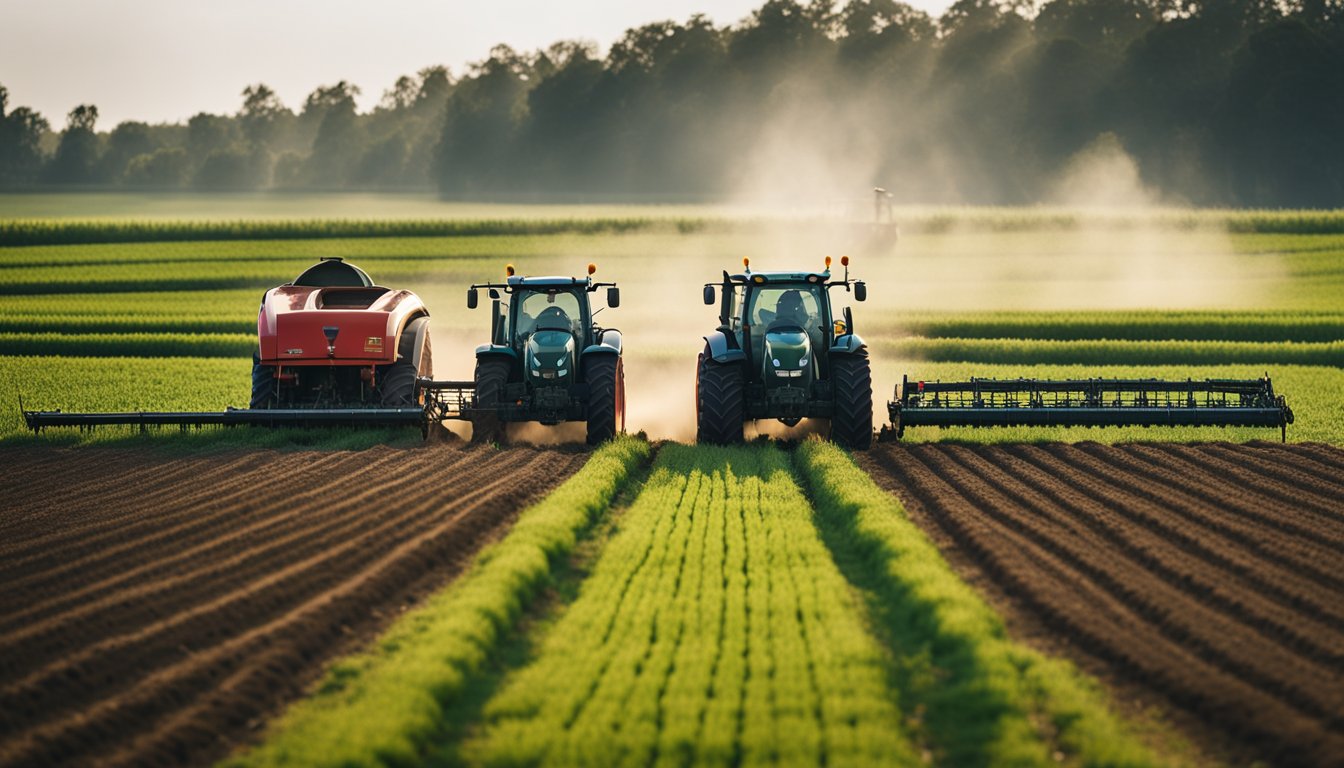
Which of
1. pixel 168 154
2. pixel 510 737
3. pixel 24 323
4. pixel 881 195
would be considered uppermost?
pixel 168 154

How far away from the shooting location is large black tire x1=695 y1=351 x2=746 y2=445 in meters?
21.0

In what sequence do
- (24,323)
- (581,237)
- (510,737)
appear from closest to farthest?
(510,737)
(24,323)
(581,237)

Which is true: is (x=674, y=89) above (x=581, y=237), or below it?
above

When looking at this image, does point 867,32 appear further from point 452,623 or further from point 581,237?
point 452,623

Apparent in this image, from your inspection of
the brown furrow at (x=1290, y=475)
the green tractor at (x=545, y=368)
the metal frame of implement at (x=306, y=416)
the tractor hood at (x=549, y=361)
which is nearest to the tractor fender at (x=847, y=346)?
the green tractor at (x=545, y=368)

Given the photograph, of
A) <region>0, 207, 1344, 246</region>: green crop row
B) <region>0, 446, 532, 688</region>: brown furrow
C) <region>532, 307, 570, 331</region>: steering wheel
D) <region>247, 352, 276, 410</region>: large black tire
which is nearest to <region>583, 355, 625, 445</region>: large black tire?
<region>532, 307, 570, 331</region>: steering wheel

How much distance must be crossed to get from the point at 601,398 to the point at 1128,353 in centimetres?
1790

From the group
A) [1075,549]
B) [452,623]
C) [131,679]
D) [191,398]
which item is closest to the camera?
[131,679]

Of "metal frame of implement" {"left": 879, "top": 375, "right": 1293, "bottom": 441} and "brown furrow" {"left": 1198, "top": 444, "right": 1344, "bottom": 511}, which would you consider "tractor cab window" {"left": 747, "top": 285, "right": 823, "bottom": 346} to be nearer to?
"metal frame of implement" {"left": 879, "top": 375, "right": 1293, "bottom": 441}

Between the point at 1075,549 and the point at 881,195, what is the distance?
4623 centimetres

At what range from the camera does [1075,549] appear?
13.9 metres

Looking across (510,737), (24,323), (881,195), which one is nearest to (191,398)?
(24,323)

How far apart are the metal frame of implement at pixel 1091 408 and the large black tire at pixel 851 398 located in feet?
3.84

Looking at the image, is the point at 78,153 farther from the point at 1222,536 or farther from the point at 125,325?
the point at 1222,536
